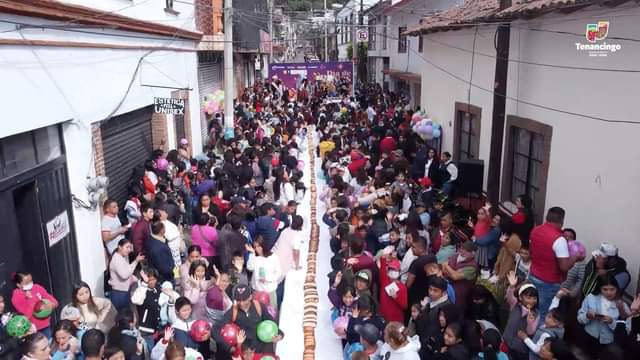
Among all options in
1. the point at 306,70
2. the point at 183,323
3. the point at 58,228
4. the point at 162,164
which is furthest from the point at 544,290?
the point at 306,70

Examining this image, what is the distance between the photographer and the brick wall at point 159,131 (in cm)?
1170

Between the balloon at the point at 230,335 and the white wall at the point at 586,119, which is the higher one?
the white wall at the point at 586,119

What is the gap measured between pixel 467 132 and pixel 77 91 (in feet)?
25.7

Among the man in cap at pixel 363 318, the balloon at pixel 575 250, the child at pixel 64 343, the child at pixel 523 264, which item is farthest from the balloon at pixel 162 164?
the balloon at pixel 575 250

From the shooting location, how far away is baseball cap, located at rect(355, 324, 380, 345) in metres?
4.74

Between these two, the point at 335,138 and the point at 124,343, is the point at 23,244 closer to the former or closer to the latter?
the point at 124,343

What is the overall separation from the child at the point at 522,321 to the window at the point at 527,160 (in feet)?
11.3

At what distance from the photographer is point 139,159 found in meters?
10.7

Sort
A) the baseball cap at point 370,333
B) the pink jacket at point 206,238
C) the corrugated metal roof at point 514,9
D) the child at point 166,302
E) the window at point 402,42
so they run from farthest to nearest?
the window at point 402,42 < the pink jacket at point 206,238 < the corrugated metal roof at point 514,9 < the child at point 166,302 < the baseball cap at point 370,333

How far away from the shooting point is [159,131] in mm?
11789

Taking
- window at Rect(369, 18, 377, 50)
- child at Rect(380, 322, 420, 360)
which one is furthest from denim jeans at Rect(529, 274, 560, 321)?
window at Rect(369, 18, 377, 50)

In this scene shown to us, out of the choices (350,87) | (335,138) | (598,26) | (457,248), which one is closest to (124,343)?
(457,248)

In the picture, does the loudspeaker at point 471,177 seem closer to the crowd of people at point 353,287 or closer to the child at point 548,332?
the crowd of people at point 353,287

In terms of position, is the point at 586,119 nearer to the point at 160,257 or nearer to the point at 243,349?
the point at 243,349
